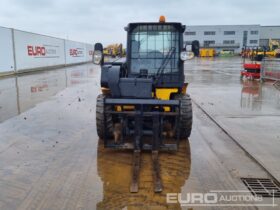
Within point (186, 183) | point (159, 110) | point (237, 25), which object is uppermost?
point (237, 25)

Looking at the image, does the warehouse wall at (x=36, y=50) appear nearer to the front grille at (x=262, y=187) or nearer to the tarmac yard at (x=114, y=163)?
the tarmac yard at (x=114, y=163)

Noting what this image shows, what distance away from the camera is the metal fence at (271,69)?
17344 mm

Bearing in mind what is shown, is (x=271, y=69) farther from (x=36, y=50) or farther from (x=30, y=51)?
(x=36, y=50)

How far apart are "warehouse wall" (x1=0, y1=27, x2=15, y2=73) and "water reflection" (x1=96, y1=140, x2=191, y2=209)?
17.9m

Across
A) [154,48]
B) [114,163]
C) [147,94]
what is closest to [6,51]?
[154,48]

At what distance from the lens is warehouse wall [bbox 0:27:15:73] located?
21203 millimetres

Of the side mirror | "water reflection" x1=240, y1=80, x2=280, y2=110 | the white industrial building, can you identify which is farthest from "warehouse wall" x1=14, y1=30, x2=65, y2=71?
the white industrial building

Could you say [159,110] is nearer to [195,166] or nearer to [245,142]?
[195,166]

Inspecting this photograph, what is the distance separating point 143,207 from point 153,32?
4116mm

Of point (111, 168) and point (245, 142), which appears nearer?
point (111, 168)

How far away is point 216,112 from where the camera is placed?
980 centimetres

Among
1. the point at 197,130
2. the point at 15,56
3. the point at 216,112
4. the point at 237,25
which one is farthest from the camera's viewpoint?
the point at 237,25

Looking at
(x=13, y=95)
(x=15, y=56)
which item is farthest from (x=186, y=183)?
(x=15, y=56)

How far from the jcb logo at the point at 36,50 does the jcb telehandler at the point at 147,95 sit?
21496 millimetres
